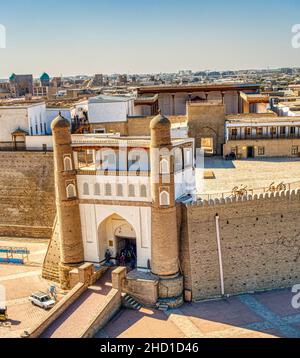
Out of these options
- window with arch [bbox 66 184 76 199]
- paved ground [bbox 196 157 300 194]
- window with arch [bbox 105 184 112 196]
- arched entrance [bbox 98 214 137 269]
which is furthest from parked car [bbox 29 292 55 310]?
paved ground [bbox 196 157 300 194]

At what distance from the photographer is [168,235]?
874 inches

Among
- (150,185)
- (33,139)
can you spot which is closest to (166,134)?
(150,185)

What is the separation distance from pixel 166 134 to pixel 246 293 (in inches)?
340

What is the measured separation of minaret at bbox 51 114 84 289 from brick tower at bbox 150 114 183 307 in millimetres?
4161

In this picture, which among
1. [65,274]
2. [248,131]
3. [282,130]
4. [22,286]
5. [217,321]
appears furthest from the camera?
[248,131]

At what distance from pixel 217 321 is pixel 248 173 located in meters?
11.3

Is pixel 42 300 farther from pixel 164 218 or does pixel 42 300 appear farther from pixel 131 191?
pixel 164 218

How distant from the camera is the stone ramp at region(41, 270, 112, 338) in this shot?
19558 mm

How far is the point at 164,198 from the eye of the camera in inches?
866

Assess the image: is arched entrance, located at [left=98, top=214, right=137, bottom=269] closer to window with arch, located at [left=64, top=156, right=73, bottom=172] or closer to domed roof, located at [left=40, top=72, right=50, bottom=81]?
window with arch, located at [left=64, top=156, right=73, bottom=172]

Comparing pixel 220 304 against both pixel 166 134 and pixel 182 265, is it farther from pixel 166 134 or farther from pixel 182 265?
pixel 166 134

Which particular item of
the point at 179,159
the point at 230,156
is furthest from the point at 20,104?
the point at 179,159

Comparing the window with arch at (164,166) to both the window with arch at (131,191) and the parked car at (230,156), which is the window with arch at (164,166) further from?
the parked car at (230,156)
